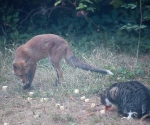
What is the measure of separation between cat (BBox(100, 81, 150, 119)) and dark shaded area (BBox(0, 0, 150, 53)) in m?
3.60

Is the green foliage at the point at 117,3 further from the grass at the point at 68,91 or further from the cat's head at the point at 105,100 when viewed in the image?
the cat's head at the point at 105,100

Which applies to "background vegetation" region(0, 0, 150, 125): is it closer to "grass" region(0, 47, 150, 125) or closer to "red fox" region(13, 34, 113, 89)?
"grass" region(0, 47, 150, 125)

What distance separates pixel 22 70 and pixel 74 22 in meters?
3.54

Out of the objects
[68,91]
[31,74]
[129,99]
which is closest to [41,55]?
[31,74]

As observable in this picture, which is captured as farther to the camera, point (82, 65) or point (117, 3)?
point (117, 3)

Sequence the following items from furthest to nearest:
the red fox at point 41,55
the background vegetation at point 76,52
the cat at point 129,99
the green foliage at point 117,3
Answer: the green foliage at point 117,3 → the red fox at point 41,55 → the background vegetation at point 76,52 → the cat at point 129,99

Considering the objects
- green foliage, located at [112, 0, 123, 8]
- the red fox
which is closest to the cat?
the red fox

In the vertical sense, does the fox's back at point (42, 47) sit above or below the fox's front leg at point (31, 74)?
above

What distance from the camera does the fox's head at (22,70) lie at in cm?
745

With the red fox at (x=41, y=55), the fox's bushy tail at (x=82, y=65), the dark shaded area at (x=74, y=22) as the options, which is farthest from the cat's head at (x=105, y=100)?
the dark shaded area at (x=74, y=22)

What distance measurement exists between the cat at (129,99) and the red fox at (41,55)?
1.62 metres

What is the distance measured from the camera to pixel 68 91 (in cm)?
675

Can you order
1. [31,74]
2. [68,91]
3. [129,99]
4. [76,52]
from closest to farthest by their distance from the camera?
[129,99] → [68,91] → [31,74] → [76,52]

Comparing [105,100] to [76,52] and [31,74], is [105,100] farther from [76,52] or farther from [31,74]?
[76,52]
